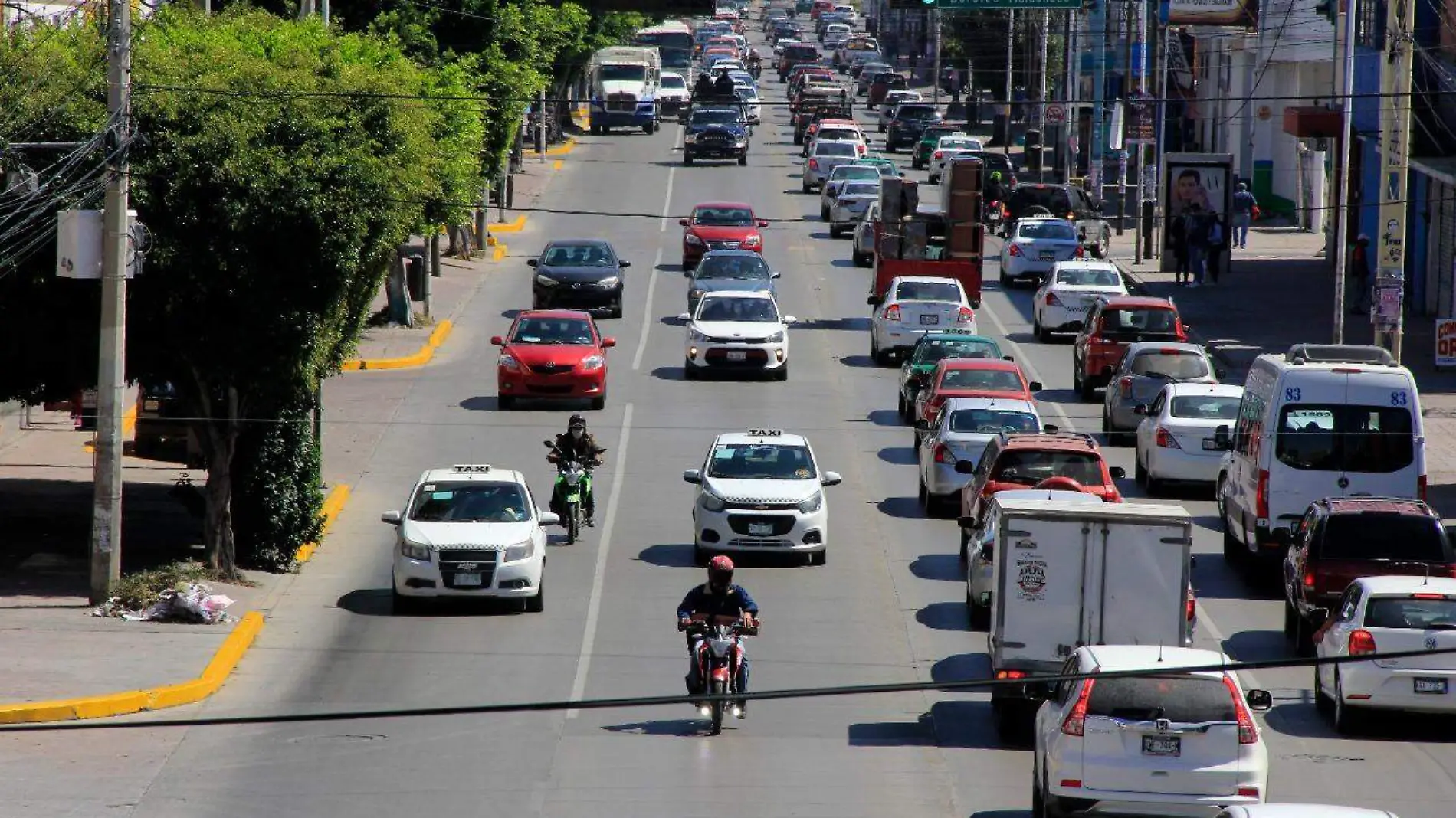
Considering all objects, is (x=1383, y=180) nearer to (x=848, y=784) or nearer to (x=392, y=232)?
(x=392, y=232)

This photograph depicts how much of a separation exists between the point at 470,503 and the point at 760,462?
4.15 meters

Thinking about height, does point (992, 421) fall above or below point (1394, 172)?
below

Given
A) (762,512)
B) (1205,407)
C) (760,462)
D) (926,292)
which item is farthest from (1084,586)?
(926,292)

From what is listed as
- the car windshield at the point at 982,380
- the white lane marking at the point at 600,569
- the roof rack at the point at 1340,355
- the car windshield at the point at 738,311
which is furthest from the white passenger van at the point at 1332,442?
the car windshield at the point at 738,311

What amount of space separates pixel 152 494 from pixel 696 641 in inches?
604

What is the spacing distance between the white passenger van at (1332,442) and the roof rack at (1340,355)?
584 mm

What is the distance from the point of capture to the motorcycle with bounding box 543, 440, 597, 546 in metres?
28.1

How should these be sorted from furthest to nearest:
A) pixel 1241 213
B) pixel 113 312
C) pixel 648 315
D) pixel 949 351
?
pixel 1241 213 → pixel 648 315 → pixel 949 351 → pixel 113 312

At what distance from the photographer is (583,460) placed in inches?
1107

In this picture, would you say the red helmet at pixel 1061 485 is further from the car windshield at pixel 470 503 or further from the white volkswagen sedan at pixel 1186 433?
the white volkswagen sedan at pixel 1186 433

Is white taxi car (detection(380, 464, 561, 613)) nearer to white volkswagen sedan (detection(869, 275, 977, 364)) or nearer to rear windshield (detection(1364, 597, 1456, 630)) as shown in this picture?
rear windshield (detection(1364, 597, 1456, 630))

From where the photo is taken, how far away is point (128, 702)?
785 inches

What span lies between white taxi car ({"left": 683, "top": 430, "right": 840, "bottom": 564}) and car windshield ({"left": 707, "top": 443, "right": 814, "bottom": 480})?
0.06 ft

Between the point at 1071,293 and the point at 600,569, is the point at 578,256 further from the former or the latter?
the point at 600,569
